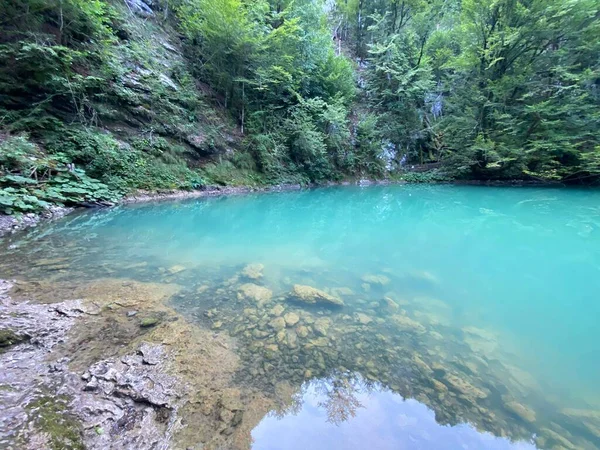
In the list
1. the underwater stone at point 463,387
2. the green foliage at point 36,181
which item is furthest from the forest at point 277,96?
the underwater stone at point 463,387

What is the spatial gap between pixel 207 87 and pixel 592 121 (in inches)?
731

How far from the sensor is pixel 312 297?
3.38 meters

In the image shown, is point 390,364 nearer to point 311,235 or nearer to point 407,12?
point 311,235

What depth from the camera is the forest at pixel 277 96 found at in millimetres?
6840

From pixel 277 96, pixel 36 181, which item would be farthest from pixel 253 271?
pixel 277 96

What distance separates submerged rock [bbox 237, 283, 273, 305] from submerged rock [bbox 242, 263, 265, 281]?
0.90 ft

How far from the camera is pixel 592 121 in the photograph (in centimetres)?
1299

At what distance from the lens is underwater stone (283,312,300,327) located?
2836 mm

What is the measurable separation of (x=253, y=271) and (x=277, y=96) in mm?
11957

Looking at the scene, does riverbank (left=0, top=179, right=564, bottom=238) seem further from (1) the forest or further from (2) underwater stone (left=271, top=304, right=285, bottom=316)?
(2) underwater stone (left=271, top=304, right=285, bottom=316)

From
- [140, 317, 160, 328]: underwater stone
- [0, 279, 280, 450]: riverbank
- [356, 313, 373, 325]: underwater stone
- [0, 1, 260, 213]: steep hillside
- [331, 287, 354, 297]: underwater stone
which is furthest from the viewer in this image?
[0, 1, 260, 213]: steep hillside

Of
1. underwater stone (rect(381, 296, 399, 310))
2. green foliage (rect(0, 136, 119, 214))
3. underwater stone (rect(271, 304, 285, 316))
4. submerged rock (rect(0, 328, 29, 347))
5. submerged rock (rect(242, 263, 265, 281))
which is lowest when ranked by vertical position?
underwater stone (rect(381, 296, 399, 310))

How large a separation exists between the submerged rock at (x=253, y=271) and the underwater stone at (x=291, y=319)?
3.30 ft

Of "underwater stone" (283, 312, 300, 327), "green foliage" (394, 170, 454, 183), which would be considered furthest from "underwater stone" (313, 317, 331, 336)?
"green foliage" (394, 170, 454, 183)
